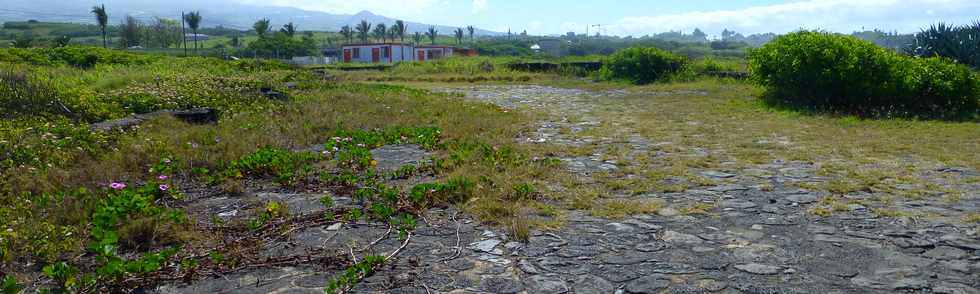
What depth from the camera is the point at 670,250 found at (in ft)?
12.0

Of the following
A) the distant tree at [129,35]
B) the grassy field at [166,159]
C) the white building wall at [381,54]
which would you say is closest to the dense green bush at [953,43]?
the grassy field at [166,159]

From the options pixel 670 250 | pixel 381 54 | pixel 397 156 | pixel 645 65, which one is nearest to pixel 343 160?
pixel 397 156

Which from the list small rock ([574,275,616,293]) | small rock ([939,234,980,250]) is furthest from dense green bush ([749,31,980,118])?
small rock ([574,275,616,293])

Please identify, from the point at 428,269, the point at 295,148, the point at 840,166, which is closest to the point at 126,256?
the point at 428,269

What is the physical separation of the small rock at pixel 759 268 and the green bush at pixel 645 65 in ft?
52.0

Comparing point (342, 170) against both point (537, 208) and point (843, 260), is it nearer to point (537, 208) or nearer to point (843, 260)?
point (537, 208)

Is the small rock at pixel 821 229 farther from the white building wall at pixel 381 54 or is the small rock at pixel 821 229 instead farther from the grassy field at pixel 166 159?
the white building wall at pixel 381 54

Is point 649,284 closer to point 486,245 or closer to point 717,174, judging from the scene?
point 486,245

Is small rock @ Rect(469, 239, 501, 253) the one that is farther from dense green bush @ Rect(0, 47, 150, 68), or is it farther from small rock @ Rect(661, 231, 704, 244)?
dense green bush @ Rect(0, 47, 150, 68)

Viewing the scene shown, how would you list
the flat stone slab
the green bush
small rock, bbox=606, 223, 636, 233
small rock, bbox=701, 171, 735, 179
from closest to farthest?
small rock, bbox=606, 223, 636, 233 → small rock, bbox=701, 171, 735, 179 → the flat stone slab → the green bush

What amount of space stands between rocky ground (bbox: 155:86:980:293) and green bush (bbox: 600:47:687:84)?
1449 centimetres

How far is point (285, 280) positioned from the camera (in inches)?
125

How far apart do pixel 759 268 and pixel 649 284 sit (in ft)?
1.96

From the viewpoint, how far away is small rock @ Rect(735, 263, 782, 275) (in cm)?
330
